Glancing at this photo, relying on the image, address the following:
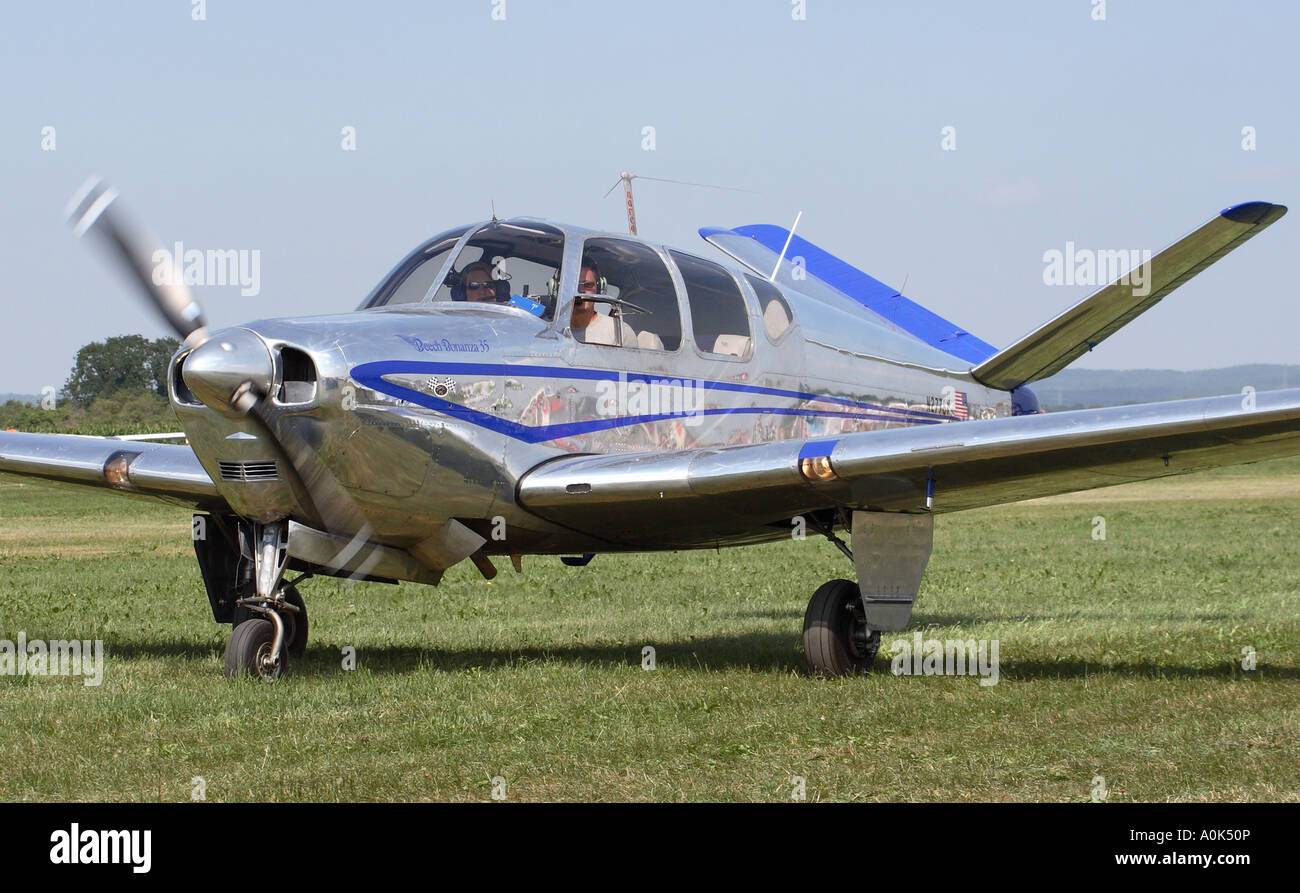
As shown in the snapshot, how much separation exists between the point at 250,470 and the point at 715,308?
151 inches

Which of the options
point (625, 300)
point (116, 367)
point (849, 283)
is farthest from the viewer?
point (116, 367)

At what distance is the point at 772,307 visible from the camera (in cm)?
1079

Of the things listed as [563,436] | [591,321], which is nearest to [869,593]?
[563,436]

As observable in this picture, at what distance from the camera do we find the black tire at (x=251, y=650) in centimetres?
840

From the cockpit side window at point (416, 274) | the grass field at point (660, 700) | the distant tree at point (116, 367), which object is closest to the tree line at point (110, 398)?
the distant tree at point (116, 367)

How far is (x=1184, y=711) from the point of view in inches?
299

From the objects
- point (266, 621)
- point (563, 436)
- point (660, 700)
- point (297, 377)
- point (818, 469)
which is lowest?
point (660, 700)

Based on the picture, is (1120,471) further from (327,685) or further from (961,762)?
(327,685)

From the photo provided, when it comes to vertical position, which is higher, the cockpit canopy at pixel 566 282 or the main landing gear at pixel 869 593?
the cockpit canopy at pixel 566 282

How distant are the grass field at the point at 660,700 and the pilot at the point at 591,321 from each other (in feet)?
7.63

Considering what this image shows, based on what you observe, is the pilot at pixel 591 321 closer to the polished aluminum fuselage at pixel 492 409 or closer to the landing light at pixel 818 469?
the polished aluminum fuselage at pixel 492 409

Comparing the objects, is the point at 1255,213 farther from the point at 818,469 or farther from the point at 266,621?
the point at 266,621

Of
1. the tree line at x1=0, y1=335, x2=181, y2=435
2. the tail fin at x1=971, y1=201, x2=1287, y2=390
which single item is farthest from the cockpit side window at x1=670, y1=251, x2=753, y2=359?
the tree line at x1=0, y1=335, x2=181, y2=435

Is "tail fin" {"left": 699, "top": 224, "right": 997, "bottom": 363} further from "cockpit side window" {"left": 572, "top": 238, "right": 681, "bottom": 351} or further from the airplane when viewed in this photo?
"cockpit side window" {"left": 572, "top": 238, "right": 681, "bottom": 351}
